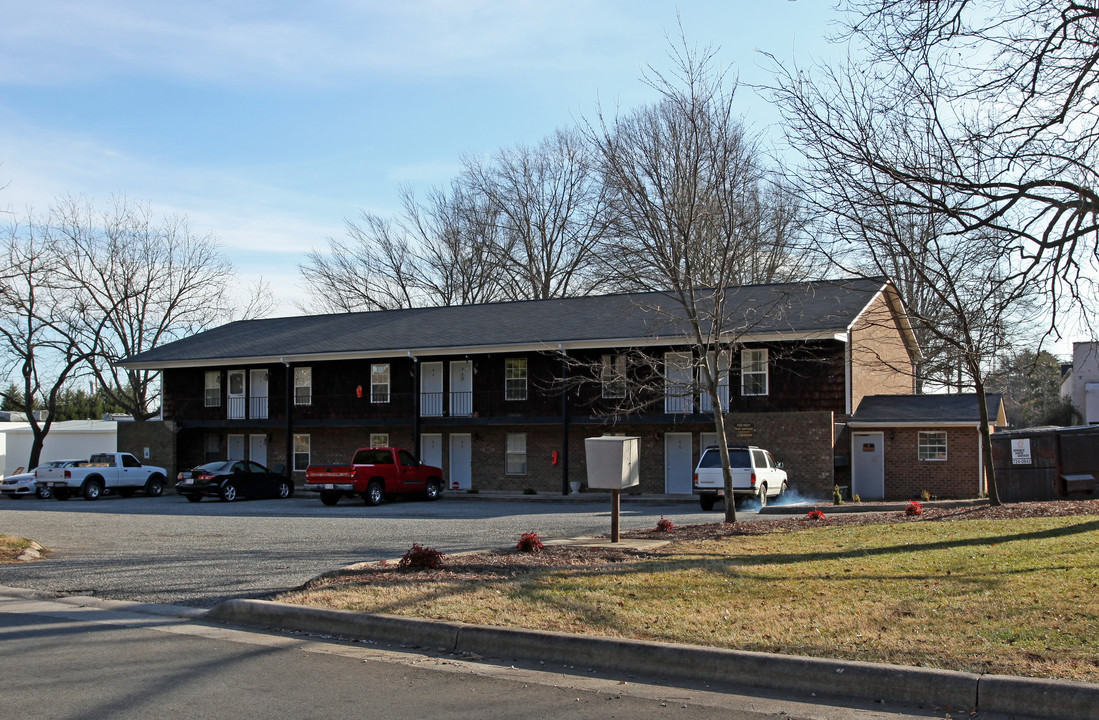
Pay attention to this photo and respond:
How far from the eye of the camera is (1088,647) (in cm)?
705

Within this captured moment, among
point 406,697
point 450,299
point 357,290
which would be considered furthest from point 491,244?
point 406,697

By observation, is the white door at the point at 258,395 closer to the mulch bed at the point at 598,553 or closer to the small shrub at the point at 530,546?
the mulch bed at the point at 598,553

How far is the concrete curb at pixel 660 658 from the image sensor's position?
651 centimetres

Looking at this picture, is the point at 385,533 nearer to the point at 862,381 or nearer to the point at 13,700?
the point at 13,700

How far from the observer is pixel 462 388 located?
36.6 meters

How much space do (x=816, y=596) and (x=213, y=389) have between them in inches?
1414

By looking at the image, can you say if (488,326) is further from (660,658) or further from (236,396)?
(660,658)

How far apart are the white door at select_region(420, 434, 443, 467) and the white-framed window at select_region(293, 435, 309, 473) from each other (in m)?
5.39

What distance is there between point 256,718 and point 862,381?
2911 centimetres

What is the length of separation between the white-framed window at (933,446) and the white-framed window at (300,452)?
23.2 meters

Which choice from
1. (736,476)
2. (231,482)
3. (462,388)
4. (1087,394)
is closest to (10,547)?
(736,476)

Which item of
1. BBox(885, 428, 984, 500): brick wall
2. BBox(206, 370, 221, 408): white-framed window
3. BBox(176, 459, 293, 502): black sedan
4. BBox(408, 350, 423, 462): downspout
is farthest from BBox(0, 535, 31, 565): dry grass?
BBox(206, 370, 221, 408): white-framed window

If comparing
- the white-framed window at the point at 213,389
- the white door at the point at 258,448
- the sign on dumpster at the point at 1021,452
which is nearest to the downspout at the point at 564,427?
the sign on dumpster at the point at 1021,452

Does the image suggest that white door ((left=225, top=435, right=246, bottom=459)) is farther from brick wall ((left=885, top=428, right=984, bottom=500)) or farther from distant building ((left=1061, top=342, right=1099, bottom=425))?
distant building ((left=1061, top=342, right=1099, bottom=425))
